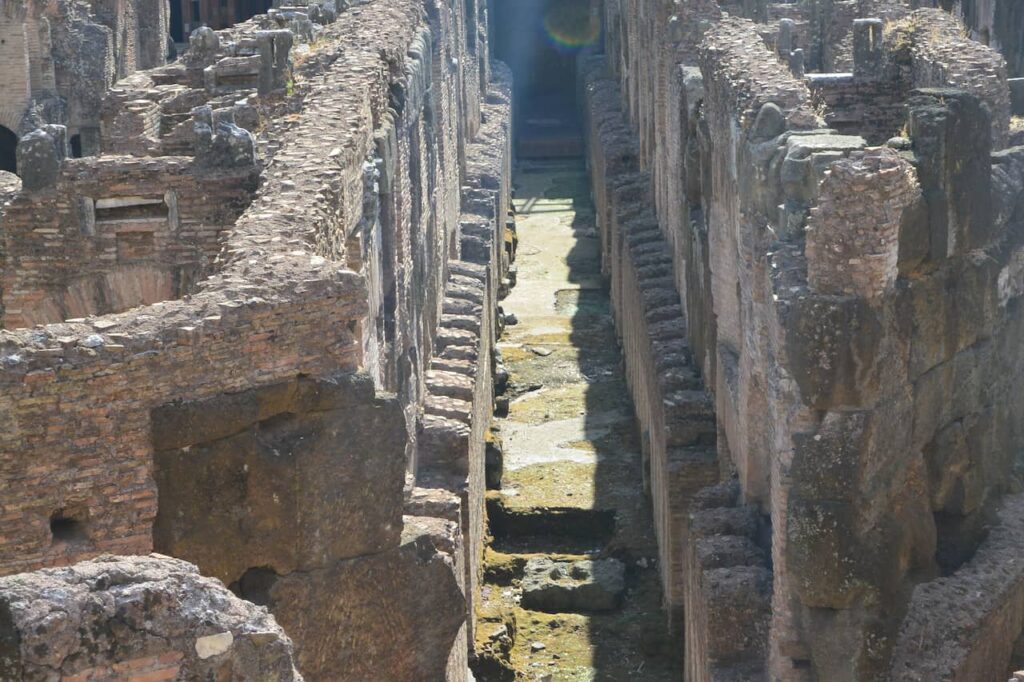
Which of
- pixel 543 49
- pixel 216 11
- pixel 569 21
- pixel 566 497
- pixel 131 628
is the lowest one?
pixel 566 497

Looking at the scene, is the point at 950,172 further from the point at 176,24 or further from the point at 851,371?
the point at 176,24

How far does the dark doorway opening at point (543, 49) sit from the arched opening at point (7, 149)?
49.2ft

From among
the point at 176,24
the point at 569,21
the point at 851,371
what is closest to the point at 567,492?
the point at 851,371

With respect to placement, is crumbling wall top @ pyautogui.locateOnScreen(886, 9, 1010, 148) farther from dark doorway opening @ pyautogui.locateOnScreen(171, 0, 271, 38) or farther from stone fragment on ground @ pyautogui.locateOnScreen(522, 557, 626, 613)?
dark doorway opening @ pyautogui.locateOnScreen(171, 0, 271, 38)

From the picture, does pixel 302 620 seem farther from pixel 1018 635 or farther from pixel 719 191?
pixel 719 191

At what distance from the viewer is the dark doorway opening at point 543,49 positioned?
41.6 metres

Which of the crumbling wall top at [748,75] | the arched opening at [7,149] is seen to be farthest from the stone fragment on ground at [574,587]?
the arched opening at [7,149]

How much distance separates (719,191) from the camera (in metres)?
15.7

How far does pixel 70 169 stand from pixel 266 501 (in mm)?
4275

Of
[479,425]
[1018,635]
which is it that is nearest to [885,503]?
[1018,635]

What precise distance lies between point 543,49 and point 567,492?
78.9 ft

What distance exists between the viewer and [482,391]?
64.4 feet

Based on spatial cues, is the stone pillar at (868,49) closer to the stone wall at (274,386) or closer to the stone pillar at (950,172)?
the stone wall at (274,386)

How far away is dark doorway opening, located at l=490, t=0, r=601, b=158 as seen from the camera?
4156 cm
